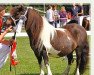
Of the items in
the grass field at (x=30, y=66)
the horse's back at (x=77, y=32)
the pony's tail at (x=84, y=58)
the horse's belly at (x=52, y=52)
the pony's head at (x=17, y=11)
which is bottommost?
the grass field at (x=30, y=66)

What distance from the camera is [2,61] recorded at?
856 cm

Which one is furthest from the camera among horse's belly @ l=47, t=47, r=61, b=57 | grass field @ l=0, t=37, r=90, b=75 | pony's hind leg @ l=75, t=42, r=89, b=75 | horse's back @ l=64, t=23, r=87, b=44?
grass field @ l=0, t=37, r=90, b=75

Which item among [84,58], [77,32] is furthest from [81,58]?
[77,32]

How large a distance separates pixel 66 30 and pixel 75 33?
0.38 m

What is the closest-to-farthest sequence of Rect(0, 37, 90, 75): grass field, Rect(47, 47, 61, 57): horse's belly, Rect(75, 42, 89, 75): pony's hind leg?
Rect(47, 47, 61, 57): horse's belly → Rect(75, 42, 89, 75): pony's hind leg → Rect(0, 37, 90, 75): grass field

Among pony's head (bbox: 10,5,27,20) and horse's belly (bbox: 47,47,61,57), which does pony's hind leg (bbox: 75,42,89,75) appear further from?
pony's head (bbox: 10,5,27,20)

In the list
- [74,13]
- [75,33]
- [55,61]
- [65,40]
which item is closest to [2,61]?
[65,40]

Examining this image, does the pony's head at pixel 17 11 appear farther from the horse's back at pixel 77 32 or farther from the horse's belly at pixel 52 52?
the horse's back at pixel 77 32

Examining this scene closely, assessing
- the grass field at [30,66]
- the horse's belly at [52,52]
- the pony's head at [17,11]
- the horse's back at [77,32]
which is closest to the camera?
the pony's head at [17,11]

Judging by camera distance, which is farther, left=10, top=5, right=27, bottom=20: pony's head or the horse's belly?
the horse's belly

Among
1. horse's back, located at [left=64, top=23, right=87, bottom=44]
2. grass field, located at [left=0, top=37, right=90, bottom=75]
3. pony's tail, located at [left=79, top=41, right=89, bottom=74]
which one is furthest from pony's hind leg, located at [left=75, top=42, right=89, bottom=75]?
grass field, located at [left=0, top=37, right=90, bottom=75]

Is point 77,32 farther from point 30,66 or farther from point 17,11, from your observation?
point 30,66

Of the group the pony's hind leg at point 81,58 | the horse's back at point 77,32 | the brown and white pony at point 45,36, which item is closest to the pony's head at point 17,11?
the brown and white pony at point 45,36

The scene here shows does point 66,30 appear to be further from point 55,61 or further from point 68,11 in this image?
point 68,11
